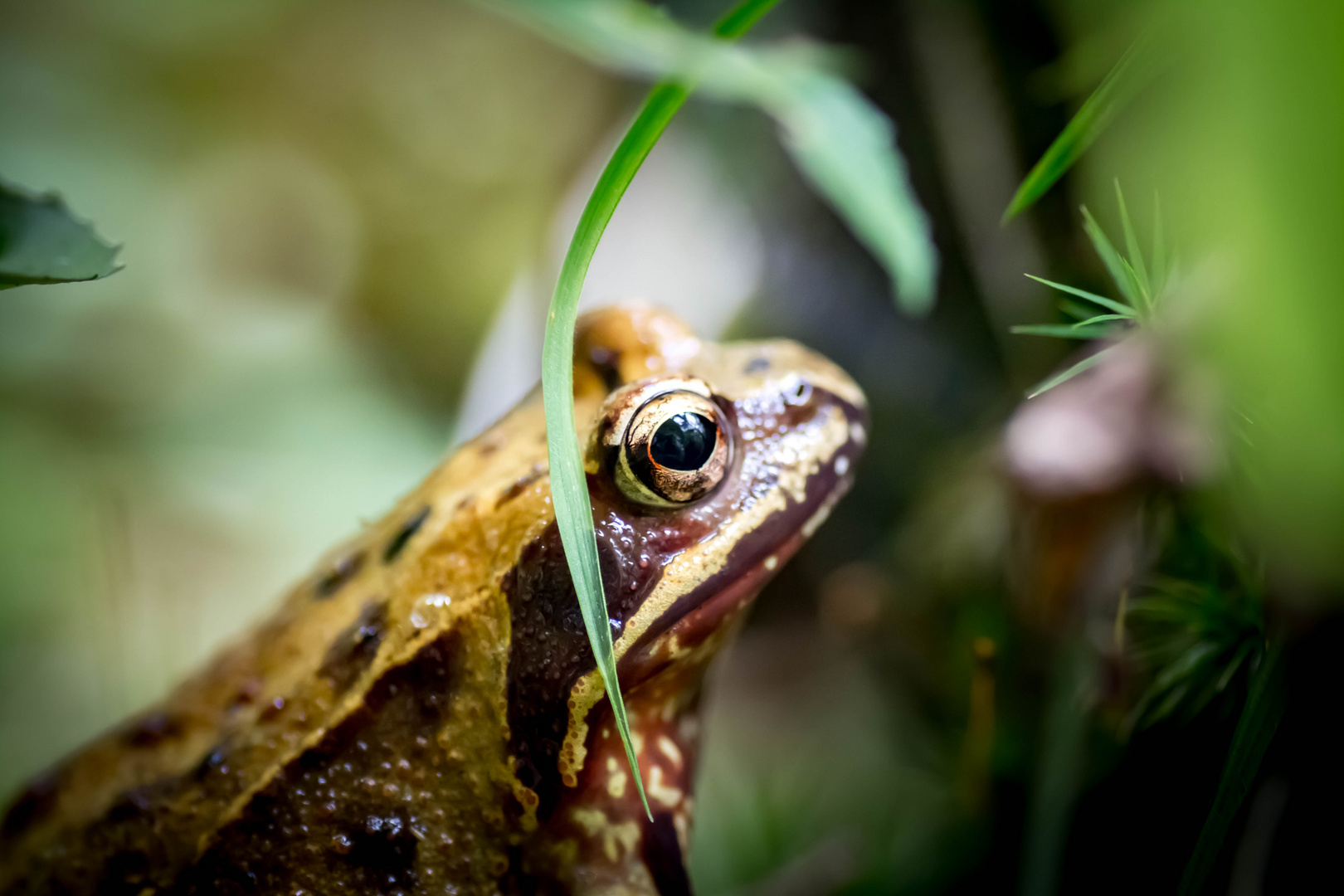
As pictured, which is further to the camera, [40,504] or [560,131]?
[560,131]

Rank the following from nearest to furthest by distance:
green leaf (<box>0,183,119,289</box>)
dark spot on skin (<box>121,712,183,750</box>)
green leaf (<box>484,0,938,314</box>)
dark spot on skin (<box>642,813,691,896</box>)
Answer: green leaf (<box>0,183,119,289</box>) < dark spot on skin (<box>642,813,691,896</box>) < dark spot on skin (<box>121,712,183,750</box>) < green leaf (<box>484,0,938,314</box>)

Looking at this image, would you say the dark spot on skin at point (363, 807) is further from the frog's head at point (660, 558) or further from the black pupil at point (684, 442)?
the black pupil at point (684, 442)

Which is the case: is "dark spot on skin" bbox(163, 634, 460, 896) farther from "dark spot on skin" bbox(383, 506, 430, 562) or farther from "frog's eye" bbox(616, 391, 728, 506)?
"frog's eye" bbox(616, 391, 728, 506)

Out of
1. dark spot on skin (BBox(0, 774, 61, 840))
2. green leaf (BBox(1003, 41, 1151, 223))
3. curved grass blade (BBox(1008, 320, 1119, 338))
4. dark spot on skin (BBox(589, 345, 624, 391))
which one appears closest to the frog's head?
dark spot on skin (BBox(589, 345, 624, 391))

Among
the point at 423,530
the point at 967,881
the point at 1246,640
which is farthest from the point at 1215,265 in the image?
the point at 967,881

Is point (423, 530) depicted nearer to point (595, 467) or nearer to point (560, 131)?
point (595, 467)

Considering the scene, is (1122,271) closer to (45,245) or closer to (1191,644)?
(1191,644)

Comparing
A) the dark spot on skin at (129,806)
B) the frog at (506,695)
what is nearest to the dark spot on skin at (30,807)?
the frog at (506,695)
